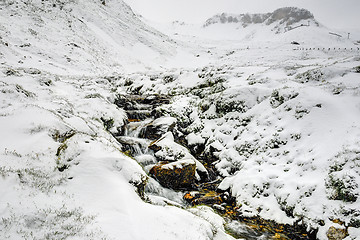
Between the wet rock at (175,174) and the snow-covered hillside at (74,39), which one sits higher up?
the snow-covered hillside at (74,39)

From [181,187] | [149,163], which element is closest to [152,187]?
[181,187]

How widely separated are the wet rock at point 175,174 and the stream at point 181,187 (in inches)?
2.0

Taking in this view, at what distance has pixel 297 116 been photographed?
11328 millimetres

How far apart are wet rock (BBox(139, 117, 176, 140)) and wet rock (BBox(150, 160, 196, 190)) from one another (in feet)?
14.6

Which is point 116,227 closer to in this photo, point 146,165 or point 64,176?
point 64,176

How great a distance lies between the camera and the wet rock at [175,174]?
1002 cm

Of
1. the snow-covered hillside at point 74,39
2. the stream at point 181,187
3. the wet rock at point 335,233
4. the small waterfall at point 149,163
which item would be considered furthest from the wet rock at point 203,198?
the snow-covered hillside at point 74,39

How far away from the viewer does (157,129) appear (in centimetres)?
1492

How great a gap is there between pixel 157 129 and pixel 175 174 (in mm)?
5511

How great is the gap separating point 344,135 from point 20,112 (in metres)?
14.9

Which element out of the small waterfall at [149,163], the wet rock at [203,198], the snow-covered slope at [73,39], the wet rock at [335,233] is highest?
the snow-covered slope at [73,39]

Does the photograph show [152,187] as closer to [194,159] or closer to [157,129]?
[194,159]

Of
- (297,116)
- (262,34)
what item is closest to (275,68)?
(297,116)

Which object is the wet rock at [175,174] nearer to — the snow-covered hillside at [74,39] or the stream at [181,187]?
the stream at [181,187]
